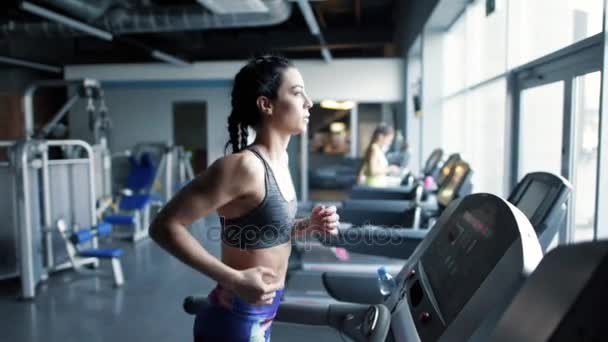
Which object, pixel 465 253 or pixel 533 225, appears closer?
pixel 465 253

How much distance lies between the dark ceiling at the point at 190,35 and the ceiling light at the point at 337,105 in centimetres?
98

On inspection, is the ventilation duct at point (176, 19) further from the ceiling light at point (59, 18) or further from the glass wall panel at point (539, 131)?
the glass wall panel at point (539, 131)

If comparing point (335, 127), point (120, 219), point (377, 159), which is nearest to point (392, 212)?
Answer: point (377, 159)

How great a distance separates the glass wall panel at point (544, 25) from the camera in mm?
2186

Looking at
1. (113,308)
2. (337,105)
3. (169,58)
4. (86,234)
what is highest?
(169,58)

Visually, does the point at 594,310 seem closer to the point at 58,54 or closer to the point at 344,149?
the point at 344,149

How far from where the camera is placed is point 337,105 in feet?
27.4

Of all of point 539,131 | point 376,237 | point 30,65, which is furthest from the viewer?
point 30,65

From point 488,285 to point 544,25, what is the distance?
258 centimetres

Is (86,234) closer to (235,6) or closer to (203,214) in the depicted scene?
(235,6)

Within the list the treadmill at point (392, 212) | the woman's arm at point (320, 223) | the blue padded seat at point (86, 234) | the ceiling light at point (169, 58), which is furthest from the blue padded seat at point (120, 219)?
the woman's arm at point (320, 223)

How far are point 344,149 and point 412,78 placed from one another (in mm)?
1738

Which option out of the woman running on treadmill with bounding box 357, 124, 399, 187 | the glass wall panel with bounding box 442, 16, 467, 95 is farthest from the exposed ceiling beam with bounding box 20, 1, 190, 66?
the glass wall panel with bounding box 442, 16, 467, 95

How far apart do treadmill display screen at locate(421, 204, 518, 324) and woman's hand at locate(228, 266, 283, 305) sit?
39cm
